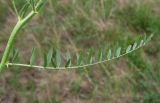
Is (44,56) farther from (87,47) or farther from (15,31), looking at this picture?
(87,47)

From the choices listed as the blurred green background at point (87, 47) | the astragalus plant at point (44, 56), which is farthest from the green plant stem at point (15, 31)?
the blurred green background at point (87, 47)

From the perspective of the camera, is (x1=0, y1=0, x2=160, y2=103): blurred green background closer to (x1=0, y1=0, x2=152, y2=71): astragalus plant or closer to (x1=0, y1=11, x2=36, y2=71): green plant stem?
(x1=0, y1=0, x2=152, y2=71): astragalus plant

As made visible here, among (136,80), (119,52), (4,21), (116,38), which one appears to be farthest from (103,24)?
(119,52)

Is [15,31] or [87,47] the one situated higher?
[15,31]

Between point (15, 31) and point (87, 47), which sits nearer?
point (15, 31)

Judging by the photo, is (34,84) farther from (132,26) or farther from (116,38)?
(132,26)

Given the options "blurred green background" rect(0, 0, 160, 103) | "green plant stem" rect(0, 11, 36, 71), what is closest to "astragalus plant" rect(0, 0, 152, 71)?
"green plant stem" rect(0, 11, 36, 71)

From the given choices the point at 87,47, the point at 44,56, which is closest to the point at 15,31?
the point at 44,56

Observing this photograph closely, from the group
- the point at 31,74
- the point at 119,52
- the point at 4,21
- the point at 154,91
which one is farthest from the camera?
the point at 4,21

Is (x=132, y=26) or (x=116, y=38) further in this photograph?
(x=132, y=26)
